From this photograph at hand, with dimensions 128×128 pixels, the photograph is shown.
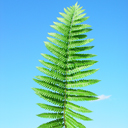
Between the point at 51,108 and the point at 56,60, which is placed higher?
→ the point at 56,60

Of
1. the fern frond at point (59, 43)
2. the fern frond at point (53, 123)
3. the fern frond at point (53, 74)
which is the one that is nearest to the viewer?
the fern frond at point (53, 123)

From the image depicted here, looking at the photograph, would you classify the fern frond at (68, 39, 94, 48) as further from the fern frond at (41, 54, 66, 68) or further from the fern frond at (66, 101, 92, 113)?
the fern frond at (66, 101, 92, 113)

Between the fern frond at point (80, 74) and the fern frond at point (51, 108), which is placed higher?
the fern frond at point (80, 74)

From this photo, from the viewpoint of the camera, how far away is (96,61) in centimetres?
163

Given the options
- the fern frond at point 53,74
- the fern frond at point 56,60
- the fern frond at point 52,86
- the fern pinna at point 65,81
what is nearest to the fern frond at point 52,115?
the fern pinna at point 65,81

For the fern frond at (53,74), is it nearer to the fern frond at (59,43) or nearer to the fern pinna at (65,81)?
the fern pinna at (65,81)

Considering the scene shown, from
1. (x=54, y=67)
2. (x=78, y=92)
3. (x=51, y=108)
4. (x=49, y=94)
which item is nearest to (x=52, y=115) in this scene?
(x=51, y=108)

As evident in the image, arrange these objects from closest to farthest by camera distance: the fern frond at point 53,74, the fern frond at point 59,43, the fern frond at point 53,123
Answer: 1. the fern frond at point 53,123
2. the fern frond at point 53,74
3. the fern frond at point 59,43

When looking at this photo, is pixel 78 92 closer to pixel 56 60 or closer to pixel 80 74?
pixel 80 74

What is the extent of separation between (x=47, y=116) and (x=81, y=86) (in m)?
0.44

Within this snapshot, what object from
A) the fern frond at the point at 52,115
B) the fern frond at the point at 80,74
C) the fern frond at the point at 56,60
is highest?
the fern frond at the point at 56,60

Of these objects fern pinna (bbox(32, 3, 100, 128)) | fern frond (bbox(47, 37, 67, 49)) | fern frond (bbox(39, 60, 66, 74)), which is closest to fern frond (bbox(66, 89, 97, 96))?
fern pinna (bbox(32, 3, 100, 128))

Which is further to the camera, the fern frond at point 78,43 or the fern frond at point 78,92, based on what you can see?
the fern frond at point 78,43

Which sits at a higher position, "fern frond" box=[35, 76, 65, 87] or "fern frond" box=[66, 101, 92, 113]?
"fern frond" box=[35, 76, 65, 87]
